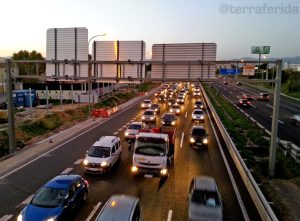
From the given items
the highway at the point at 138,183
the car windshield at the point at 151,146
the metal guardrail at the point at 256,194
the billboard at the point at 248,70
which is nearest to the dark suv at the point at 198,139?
the highway at the point at 138,183

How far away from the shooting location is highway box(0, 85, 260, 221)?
14.1 meters

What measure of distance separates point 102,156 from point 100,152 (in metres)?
0.42

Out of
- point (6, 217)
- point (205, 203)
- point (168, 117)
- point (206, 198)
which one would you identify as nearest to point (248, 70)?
point (168, 117)

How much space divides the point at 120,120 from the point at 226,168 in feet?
73.9

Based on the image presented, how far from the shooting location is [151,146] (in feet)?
58.8

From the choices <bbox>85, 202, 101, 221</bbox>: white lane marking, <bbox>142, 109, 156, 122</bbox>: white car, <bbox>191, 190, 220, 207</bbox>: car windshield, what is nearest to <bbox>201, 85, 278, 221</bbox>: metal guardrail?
<bbox>191, 190, 220, 207</bbox>: car windshield

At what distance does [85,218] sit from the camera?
43.7 ft

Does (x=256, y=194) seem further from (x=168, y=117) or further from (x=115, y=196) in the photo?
(x=168, y=117)

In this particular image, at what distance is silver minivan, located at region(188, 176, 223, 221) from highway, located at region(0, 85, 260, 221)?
Answer: 1.29 metres

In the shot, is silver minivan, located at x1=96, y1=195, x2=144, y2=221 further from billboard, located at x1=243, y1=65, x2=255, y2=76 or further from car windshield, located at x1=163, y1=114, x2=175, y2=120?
car windshield, located at x1=163, y1=114, x2=175, y2=120

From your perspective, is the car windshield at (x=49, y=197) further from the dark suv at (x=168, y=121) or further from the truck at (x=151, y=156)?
the dark suv at (x=168, y=121)

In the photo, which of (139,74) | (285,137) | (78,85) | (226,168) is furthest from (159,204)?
(78,85)

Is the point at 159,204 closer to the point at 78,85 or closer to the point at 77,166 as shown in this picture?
the point at 77,166

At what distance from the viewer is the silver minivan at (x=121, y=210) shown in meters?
10.4
